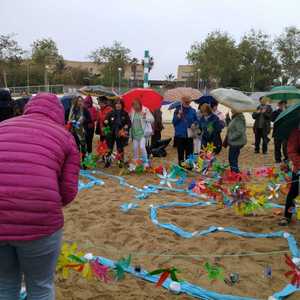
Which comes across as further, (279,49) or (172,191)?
(279,49)

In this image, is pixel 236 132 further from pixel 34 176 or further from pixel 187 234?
pixel 34 176

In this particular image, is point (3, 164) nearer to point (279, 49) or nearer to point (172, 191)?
point (172, 191)

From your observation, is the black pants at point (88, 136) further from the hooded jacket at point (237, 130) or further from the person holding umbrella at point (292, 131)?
the person holding umbrella at point (292, 131)

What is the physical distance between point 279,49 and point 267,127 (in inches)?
1802

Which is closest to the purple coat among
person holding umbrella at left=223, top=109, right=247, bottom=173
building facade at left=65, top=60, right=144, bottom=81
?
person holding umbrella at left=223, top=109, right=247, bottom=173

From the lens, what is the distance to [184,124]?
8.13 m

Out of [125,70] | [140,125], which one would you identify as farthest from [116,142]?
[125,70]

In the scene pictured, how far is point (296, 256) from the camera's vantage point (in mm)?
4059

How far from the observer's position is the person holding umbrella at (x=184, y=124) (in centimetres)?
814

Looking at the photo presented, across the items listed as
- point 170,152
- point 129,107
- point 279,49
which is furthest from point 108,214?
point 279,49

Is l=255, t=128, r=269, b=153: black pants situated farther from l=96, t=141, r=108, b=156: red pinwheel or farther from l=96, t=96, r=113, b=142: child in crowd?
l=96, t=141, r=108, b=156: red pinwheel

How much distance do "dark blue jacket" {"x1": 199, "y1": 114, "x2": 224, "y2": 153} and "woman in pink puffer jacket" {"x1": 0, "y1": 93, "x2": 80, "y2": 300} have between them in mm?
5949

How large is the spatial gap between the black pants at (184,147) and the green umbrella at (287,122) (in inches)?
149

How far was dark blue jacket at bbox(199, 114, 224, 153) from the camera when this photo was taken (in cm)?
817
